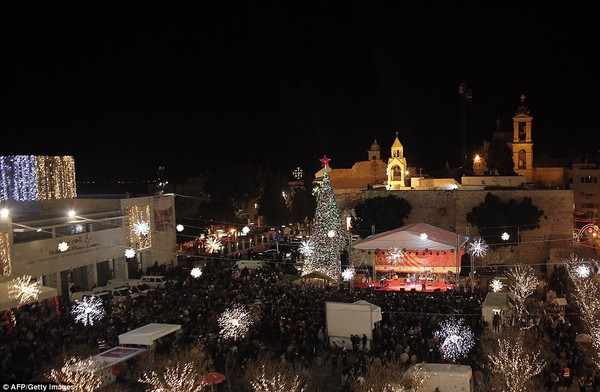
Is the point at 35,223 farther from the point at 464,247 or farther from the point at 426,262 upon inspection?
the point at 464,247

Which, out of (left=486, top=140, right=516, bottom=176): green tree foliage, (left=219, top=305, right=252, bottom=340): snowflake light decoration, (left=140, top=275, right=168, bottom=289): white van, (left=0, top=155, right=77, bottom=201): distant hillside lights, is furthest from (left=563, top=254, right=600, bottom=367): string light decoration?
(left=486, top=140, right=516, bottom=176): green tree foliage

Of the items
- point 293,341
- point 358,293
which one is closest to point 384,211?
point 358,293

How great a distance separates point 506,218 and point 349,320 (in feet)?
51.5

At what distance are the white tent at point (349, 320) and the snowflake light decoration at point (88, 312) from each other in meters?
6.07

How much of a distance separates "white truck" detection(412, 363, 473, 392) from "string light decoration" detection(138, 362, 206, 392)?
169 inches

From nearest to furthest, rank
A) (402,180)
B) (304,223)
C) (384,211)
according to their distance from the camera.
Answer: (384,211) → (402,180) → (304,223)

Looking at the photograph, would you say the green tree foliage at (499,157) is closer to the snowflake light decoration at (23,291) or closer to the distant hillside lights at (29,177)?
the distant hillside lights at (29,177)

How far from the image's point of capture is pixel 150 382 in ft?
34.1

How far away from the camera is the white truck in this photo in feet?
36.1

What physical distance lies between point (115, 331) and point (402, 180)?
84.5ft

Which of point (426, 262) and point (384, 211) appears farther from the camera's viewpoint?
point (384, 211)

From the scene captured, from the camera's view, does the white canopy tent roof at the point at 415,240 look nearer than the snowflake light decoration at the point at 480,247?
Yes

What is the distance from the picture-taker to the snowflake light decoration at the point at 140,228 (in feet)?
80.4
